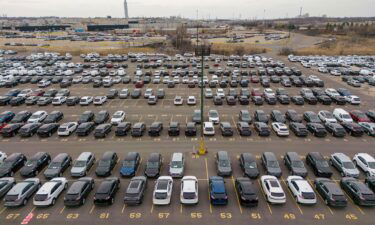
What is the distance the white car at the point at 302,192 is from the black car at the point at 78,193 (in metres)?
15.3

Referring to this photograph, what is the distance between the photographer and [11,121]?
35375mm

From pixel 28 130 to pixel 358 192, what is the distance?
33.1 metres

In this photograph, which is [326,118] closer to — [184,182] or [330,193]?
[330,193]

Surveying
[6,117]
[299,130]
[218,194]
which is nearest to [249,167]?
[218,194]

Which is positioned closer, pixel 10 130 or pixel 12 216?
pixel 12 216

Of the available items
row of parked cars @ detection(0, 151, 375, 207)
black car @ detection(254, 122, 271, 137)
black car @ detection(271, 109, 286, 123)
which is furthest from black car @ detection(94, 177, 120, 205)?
black car @ detection(271, 109, 286, 123)

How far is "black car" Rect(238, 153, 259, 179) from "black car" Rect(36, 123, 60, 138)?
871 inches

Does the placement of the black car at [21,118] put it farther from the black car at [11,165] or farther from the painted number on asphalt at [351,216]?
the painted number on asphalt at [351,216]

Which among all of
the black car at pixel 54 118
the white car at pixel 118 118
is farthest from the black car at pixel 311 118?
the black car at pixel 54 118

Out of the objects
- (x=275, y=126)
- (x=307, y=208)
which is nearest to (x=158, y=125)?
(x=275, y=126)

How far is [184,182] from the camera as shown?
20.8 m

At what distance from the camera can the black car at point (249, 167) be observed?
911 inches

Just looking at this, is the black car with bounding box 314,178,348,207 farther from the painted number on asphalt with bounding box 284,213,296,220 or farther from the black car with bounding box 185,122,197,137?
the black car with bounding box 185,122,197,137

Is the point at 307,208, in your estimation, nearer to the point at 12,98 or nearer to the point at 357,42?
the point at 12,98
